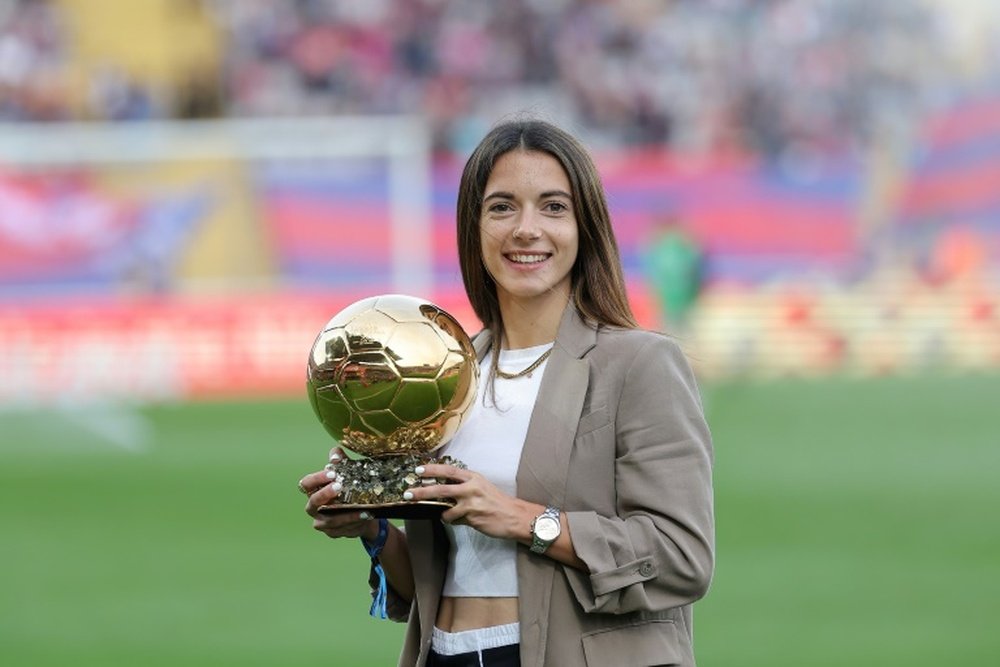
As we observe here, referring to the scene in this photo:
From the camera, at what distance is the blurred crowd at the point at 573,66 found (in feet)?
68.6

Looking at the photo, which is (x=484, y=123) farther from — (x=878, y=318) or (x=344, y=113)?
(x=878, y=318)

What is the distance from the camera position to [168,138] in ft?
61.8

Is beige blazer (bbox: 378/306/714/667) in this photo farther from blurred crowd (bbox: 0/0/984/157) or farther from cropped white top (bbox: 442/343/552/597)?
blurred crowd (bbox: 0/0/984/157)

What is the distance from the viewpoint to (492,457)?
2498mm

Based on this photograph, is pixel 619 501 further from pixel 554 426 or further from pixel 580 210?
pixel 580 210

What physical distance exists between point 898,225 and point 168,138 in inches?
338

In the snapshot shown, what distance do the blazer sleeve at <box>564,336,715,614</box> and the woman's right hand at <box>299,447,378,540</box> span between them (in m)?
0.34

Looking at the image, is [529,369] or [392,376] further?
[529,369]

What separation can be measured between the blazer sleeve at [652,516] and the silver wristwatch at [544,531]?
24 millimetres

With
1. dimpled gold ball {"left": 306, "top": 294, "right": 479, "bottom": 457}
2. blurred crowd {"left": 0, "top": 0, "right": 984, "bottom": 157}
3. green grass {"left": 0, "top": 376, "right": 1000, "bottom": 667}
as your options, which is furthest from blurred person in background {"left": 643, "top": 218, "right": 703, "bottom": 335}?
dimpled gold ball {"left": 306, "top": 294, "right": 479, "bottom": 457}

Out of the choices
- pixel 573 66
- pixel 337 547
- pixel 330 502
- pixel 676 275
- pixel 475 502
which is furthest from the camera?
pixel 573 66

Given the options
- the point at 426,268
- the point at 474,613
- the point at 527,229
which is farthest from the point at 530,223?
the point at 426,268

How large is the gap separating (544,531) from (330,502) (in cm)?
33

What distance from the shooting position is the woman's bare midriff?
2.46m
